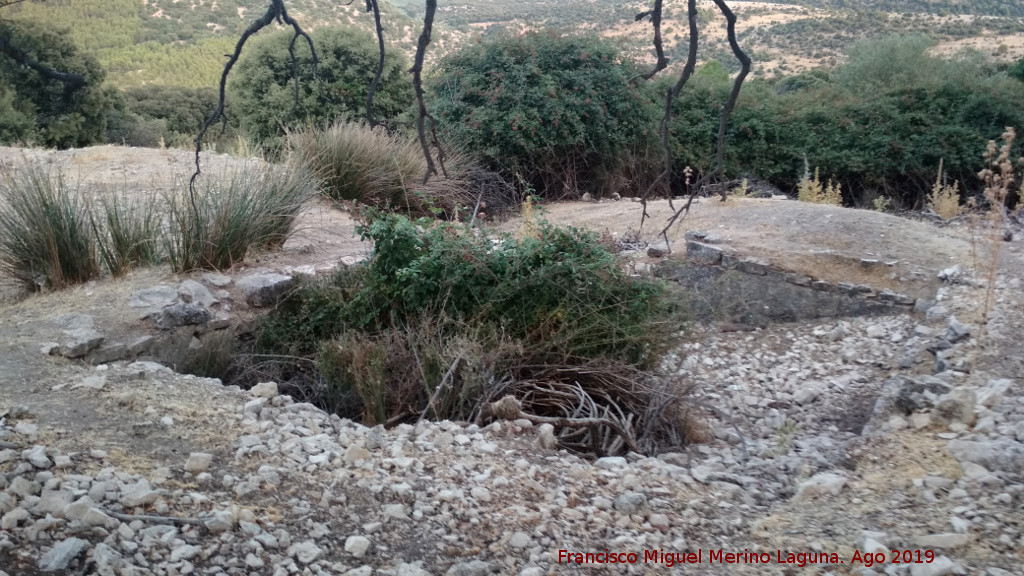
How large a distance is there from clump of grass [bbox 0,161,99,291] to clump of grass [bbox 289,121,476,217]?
322 centimetres

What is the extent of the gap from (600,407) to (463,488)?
4.59 ft

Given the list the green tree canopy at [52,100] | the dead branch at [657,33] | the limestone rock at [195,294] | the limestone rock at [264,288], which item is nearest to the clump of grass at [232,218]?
the limestone rock at [195,294]

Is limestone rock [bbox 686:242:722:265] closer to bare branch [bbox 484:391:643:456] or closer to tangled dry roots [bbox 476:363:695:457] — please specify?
tangled dry roots [bbox 476:363:695:457]

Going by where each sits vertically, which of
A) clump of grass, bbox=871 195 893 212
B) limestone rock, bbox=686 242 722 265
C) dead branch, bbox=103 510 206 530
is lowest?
clump of grass, bbox=871 195 893 212

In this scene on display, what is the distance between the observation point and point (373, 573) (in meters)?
2.37

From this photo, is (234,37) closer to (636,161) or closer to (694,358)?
(636,161)

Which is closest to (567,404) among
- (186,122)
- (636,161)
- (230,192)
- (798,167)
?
(230,192)

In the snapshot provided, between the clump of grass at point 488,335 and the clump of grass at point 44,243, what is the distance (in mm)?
1458

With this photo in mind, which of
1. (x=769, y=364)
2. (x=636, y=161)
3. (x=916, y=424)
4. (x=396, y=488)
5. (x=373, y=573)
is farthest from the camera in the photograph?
(x=636, y=161)

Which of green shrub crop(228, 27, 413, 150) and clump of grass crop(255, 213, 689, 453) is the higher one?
green shrub crop(228, 27, 413, 150)

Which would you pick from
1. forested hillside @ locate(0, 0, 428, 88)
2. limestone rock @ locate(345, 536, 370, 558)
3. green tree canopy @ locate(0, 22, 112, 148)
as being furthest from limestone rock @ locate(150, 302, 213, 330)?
forested hillside @ locate(0, 0, 428, 88)

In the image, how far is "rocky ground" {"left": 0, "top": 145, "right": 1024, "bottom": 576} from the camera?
2395 mm

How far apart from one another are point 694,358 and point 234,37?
16745 mm

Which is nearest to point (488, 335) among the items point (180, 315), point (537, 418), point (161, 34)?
point (537, 418)
